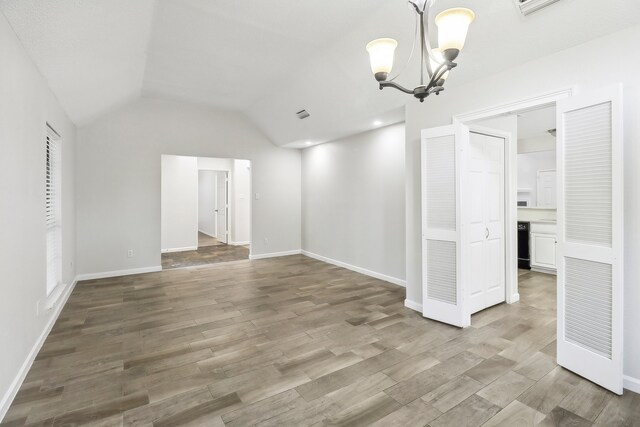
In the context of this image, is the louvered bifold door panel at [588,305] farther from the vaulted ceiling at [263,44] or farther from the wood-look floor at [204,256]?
the wood-look floor at [204,256]

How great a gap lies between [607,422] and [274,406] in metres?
2.05

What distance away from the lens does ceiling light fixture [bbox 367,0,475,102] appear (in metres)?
1.73

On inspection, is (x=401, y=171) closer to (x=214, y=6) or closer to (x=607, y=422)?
(x=214, y=6)

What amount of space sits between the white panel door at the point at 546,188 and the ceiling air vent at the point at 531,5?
279 inches

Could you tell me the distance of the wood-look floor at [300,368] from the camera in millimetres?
1968

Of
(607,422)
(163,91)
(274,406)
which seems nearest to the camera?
Result: (607,422)

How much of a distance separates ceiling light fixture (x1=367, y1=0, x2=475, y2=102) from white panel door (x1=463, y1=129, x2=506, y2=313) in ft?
4.99

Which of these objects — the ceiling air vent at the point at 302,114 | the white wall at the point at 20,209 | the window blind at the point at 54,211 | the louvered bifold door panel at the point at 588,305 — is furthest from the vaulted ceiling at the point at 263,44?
the louvered bifold door panel at the point at 588,305

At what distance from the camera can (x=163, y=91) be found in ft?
17.2

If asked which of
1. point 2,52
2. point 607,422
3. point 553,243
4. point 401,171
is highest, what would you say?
point 2,52

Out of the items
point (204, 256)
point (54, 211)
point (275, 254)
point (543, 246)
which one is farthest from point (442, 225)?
point (204, 256)

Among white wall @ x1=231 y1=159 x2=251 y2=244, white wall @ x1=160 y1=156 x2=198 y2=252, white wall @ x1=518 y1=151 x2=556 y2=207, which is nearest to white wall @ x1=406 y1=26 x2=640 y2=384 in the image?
white wall @ x1=518 y1=151 x2=556 y2=207

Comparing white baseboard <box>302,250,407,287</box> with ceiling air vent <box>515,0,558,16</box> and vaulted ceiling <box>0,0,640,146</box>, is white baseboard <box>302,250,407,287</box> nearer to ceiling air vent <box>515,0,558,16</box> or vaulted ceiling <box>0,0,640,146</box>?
vaulted ceiling <box>0,0,640,146</box>

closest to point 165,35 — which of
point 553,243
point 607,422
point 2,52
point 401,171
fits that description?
point 2,52
